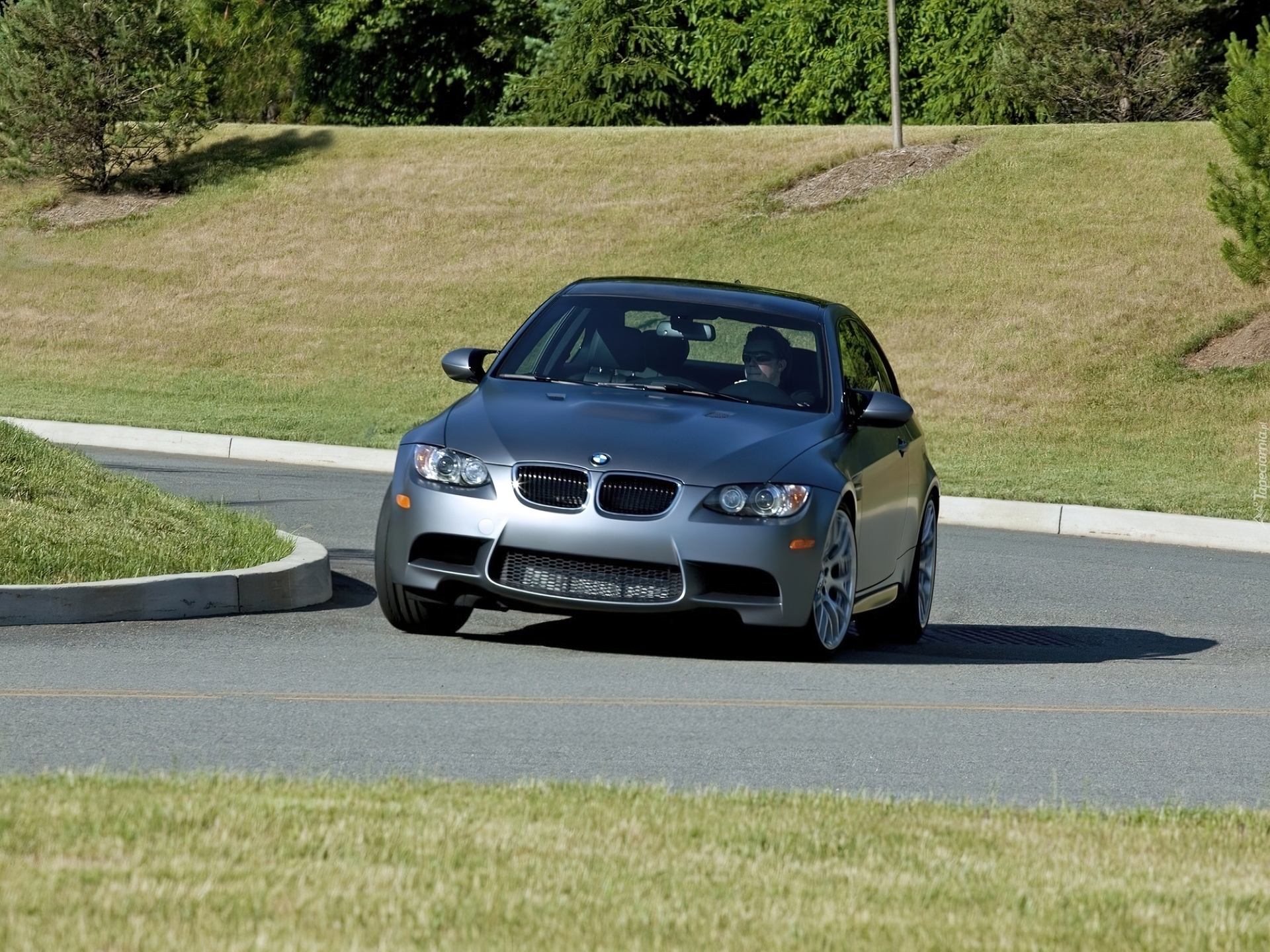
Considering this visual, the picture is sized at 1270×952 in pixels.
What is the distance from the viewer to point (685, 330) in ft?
31.0

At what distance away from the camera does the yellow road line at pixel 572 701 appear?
689cm

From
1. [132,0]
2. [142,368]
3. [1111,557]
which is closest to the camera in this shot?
[1111,557]

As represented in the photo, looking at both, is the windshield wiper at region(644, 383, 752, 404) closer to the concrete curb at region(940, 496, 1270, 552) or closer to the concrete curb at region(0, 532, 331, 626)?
the concrete curb at region(0, 532, 331, 626)

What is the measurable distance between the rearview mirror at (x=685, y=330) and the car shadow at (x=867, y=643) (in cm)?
135

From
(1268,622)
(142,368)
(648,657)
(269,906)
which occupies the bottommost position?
(142,368)

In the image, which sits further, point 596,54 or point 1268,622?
point 596,54

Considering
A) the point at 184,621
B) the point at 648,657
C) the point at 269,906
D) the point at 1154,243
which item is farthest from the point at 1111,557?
the point at 1154,243

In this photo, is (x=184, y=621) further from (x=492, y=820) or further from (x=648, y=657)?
(x=492, y=820)

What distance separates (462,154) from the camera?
Result: 4166 cm

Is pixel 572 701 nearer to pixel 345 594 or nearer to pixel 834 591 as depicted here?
pixel 834 591

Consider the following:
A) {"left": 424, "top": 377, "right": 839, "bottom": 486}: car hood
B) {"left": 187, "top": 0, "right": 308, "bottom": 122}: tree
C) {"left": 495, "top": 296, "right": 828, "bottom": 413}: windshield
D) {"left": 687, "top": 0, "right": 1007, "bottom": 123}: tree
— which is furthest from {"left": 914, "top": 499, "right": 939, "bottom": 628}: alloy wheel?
{"left": 187, "top": 0, "right": 308, "bottom": 122}: tree

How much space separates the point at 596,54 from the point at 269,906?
50967 millimetres

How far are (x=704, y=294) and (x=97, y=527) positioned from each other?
3.22 metres

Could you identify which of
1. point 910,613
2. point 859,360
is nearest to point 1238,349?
point 859,360
